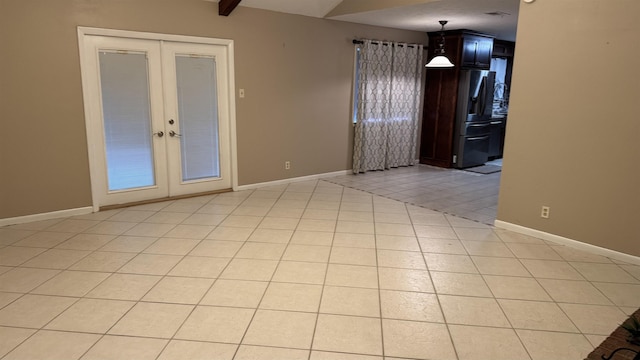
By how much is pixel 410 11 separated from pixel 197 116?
3.07 meters

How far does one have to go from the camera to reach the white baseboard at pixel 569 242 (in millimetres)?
3604

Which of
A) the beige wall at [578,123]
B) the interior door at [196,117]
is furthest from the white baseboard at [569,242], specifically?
the interior door at [196,117]

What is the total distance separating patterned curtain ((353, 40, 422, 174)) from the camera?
6.83 metres

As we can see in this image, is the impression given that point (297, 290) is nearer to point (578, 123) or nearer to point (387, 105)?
point (578, 123)

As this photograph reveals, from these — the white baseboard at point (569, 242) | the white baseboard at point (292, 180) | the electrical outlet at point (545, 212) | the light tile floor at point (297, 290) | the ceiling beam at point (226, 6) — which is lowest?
the light tile floor at point (297, 290)

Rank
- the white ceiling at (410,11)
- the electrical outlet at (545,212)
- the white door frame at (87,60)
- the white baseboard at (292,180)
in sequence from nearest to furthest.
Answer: the electrical outlet at (545,212) → the white door frame at (87,60) → the white ceiling at (410,11) → the white baseboard at (292,180)

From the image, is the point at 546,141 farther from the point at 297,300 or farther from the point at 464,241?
the point at 297,300

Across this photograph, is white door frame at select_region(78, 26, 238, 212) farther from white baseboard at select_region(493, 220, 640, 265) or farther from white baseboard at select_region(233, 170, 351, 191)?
white baseboard at select_region(493, 220, 640, 265)

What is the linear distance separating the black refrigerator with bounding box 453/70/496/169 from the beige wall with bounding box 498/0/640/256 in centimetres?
325

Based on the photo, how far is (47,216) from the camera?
14.5ft

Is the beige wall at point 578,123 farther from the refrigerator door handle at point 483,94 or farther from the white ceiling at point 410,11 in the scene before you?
the refrigerator door handle at point 483,94

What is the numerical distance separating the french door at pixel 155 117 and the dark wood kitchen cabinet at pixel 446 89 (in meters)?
3.99

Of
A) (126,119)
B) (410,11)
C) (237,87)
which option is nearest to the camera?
(126,119)

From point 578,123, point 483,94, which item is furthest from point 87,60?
point 483,94
